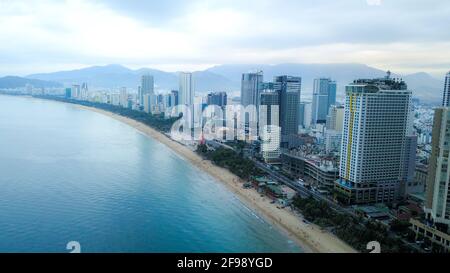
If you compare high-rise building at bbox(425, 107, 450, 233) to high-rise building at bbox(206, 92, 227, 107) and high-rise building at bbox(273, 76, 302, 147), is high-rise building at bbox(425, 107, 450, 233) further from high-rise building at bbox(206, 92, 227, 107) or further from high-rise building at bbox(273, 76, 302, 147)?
high-rise building at bbox(206, 92, 227, 107)

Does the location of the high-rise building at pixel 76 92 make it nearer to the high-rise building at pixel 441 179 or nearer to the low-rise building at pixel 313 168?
the low-rise building at pixel 313 168

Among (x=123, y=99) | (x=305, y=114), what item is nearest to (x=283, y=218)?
(x=305, y=114)

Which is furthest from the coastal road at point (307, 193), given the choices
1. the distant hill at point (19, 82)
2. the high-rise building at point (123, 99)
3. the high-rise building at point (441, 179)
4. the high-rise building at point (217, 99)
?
the distant hill at point (19, 82)

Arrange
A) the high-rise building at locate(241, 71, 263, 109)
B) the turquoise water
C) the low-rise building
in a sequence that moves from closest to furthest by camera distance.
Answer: the turquoise water, the low-rise building, the high-rise building at locate(241, 71, 263, 109)

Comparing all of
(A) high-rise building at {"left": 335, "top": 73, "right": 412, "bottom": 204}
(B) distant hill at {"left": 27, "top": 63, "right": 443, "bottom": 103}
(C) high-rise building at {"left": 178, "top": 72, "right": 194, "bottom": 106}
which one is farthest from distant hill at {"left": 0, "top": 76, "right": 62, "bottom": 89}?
(A) high-rise building at {"left": 335, "top": 73, "right": 412, "bottom": 204}

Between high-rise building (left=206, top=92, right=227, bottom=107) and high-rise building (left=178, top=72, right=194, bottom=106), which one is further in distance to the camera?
high-rise building (left=178, top=72, right=194, bottom=106)

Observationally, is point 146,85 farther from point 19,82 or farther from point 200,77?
point 19,82
